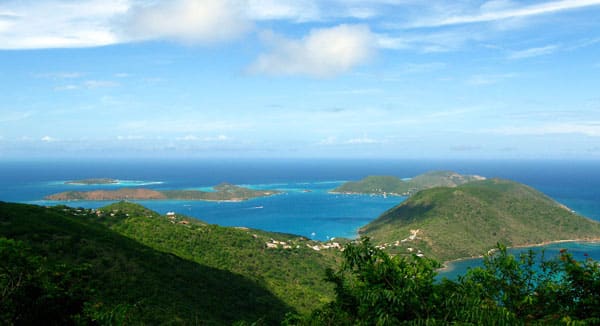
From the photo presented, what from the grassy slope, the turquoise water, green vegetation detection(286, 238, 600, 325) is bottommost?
the turquoise water

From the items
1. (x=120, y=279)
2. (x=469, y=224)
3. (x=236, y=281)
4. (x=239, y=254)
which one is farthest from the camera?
(x=469, y=224)

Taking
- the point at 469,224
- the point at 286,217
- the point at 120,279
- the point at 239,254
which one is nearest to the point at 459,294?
the point at 120,279

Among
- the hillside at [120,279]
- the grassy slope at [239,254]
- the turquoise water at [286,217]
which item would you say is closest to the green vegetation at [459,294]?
the hillside at [120,279]

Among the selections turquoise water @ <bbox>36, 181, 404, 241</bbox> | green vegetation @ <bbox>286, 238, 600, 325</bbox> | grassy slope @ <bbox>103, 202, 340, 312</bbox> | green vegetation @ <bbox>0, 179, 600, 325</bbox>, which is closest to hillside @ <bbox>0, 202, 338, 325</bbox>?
green vegetation @ <bbox>0, 179, 600, 325</bbox>

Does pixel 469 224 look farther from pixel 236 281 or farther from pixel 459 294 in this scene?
pixel 459 294

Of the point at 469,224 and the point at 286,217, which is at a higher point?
the point at 469,224

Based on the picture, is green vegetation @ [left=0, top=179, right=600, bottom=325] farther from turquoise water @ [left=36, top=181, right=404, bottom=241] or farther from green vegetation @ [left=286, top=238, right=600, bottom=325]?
turquoise water @ [left=36, top=181, right=404, bottom=241]

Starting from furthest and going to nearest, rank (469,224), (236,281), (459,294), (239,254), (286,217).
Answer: (286,217) → (469,224) → (239,254) → (236,281) → (459,294)
